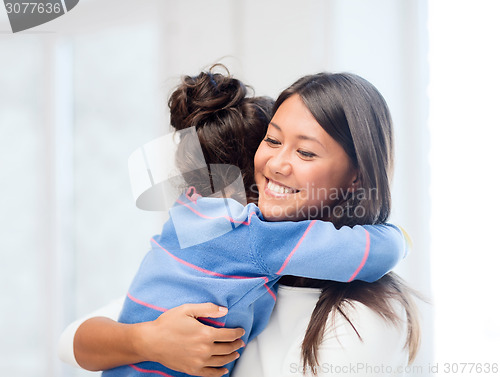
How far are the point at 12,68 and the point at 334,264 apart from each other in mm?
809

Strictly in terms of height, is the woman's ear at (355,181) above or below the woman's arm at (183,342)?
above

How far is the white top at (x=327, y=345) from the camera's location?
0.58m

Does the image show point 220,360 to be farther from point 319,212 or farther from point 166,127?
point 166,127

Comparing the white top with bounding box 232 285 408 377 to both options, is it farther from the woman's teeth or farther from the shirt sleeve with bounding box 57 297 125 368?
the shirt sleeve with bounding box 57 297 125 368

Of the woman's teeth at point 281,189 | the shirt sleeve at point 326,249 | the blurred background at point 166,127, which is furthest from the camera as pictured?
the blurred background at point 166,127

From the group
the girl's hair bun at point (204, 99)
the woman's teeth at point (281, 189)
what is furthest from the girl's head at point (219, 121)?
the woman's teeth at point (281, 189)

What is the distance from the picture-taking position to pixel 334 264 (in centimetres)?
56

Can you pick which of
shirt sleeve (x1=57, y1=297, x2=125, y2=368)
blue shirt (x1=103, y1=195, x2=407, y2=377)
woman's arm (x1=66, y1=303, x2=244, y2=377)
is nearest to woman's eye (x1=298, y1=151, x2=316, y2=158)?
blue shirt (x1=103, y1=195, x2=407, y2=377)

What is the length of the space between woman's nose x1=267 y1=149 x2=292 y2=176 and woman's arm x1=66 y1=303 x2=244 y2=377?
8.1 inches

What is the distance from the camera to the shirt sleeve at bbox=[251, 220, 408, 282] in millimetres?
566

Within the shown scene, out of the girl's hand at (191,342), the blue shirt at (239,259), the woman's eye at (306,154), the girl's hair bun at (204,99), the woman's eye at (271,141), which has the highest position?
the girl's hair bun at (204,99)

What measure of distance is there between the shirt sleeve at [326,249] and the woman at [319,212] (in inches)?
2.7

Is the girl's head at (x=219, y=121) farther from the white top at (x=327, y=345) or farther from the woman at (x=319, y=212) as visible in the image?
the white top at (x=327, y=345)

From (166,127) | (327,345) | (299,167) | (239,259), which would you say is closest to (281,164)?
(299,167)
